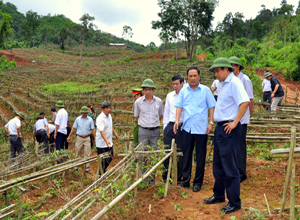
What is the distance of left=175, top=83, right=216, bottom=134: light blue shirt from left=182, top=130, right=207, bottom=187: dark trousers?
10cm

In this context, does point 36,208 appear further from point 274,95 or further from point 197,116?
point 274,95

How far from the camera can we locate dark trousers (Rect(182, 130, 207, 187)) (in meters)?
3.33

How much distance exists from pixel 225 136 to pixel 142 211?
131 centimetres

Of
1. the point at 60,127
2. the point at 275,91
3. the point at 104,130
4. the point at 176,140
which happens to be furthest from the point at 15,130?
the point at 275,91

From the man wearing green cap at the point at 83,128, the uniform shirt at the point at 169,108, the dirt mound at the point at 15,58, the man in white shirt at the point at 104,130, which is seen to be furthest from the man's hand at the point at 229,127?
the dirt mound at the point at 15,58

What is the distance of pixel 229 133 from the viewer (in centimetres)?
265

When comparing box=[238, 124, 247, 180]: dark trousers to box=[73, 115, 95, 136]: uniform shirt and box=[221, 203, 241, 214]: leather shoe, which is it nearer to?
box=[221, 203, 241, 214]: leather shoe

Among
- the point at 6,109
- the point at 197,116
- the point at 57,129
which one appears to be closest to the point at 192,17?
the point at 6,109

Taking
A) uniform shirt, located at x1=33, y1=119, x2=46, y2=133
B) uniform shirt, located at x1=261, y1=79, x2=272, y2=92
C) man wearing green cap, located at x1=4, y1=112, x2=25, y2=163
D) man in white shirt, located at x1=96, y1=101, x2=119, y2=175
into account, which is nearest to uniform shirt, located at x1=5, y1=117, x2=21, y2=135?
man wearing green cap, located at x1=4, y1=112, x2=25, y2=163

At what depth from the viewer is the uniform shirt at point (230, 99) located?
266 cm

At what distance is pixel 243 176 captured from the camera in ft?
12.5

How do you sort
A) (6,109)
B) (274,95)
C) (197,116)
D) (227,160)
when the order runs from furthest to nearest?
(6,109), (274,95), (197,116), (227,160)

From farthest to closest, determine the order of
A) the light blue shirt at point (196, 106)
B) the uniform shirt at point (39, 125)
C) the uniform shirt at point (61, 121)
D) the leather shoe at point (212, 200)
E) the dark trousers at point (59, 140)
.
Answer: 1. the uniform shirt at point (39, 125)
2. the dark trousers at point (59, 140)
3. the uniform shirt at point (61, 121)
4. the light blue shirt at point (196, 106)
5. the leather shoe at point (212, 200)

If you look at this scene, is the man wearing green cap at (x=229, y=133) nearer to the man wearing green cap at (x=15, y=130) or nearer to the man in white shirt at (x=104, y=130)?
the man in white shirt at (x=104, y=130)
